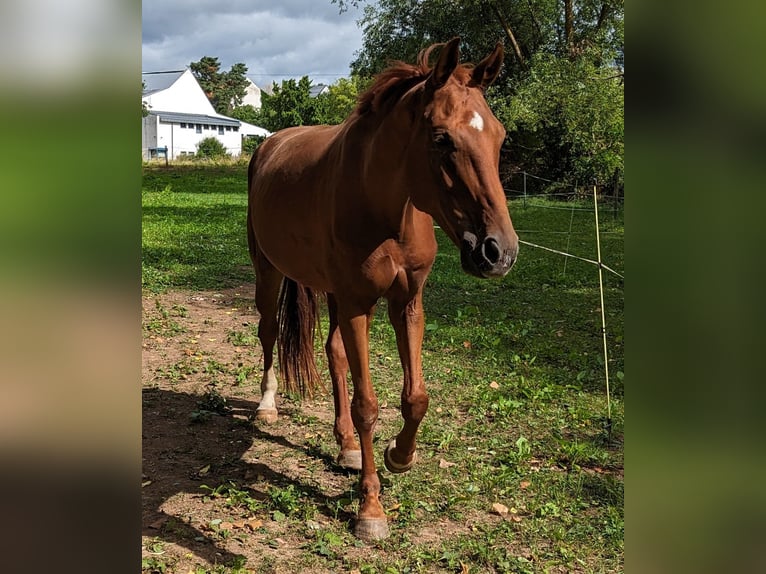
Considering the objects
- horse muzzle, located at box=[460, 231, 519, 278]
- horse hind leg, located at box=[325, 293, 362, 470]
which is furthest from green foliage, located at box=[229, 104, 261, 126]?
horse muzzle, located at box=[460, 231, 519, 278]

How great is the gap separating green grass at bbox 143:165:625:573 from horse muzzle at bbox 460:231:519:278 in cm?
151

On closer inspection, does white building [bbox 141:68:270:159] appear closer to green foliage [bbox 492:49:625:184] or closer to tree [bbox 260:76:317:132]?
tree [bbox 260:76:317:132]

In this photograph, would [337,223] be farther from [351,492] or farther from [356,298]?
[351,492]

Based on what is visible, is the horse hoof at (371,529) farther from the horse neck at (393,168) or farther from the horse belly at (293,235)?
the horse neck at (393,168)

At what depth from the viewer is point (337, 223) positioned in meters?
3.18

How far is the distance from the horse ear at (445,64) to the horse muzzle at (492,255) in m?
0.69

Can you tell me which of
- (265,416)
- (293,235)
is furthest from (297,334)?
(293,235)

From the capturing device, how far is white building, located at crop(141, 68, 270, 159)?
171 ft

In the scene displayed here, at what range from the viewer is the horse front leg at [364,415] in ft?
10.5
